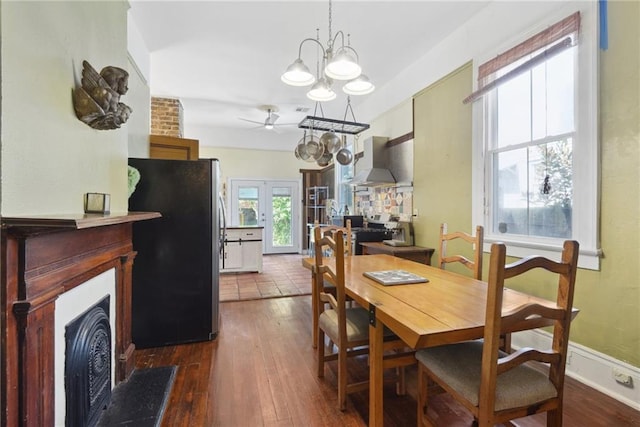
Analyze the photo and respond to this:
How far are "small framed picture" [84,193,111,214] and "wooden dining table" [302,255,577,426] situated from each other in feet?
4.57

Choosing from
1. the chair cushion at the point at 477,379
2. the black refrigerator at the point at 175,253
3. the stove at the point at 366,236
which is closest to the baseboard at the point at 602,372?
the chair cushion at the point at 477,379

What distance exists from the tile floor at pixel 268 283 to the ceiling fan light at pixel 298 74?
9.30 feet

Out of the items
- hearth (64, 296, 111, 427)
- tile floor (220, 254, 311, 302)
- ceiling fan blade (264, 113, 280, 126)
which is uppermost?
ceiling fan blade (264, 113, 280, 126)

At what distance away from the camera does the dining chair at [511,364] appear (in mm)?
1117

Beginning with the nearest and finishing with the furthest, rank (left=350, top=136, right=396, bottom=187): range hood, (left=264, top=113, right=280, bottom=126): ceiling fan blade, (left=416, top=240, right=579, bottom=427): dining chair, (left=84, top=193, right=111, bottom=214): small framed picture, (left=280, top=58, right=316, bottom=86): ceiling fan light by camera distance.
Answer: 1. (left=416, top=240, right=579, bottom=427): dining chair
2. (left=84, top=193, right=111, bottom=214): small framed picture
3. (left=280, top=58, right=316, bottom=86): ceiling fan light
4. (left=350, top=136, right=396, bottom=187): range hood
5. (left=264, top=113, right=280, bottom=126): ceiling fan blade

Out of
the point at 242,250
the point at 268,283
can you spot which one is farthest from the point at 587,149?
the point at 242,250

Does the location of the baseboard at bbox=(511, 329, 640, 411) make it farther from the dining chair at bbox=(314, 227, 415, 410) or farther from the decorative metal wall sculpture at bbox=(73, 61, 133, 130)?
the decorative metal wall sculpture at bbox=(73, 61, 133, 130)

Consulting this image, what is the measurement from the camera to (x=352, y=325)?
74.2 inches

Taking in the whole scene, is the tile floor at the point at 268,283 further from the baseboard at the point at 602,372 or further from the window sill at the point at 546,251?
the baseboard at the point at 602,372

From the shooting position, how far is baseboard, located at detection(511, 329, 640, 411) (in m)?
1.82

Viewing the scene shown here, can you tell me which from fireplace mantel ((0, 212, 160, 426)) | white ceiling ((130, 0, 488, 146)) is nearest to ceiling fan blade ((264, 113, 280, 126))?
white ceiling ((130, 0, 488, 146))

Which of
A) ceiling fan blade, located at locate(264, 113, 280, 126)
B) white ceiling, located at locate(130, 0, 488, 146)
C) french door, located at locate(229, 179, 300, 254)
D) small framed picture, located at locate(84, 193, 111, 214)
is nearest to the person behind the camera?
small framed picture, located at locate(84, 193, 111, 214)

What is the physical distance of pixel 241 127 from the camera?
716 centimetres

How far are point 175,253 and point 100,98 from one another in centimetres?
151
